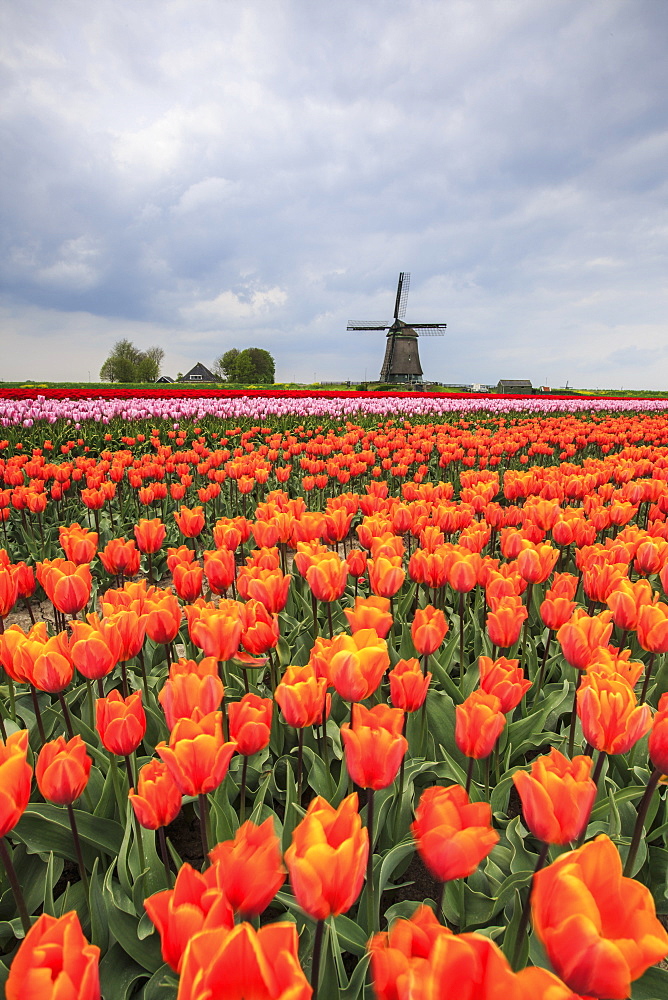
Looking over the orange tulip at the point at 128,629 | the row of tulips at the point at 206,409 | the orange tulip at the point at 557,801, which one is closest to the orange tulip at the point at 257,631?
the orange tulip at the point at 128,629

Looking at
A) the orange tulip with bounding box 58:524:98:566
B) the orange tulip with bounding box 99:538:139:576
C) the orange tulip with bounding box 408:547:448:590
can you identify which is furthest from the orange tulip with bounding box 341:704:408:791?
the orange tulip with bounding box 58:524:98:566

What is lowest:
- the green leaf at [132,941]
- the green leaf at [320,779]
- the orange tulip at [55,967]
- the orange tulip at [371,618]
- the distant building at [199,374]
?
the green leaf at [132,941]

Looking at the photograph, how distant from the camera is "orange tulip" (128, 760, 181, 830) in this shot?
137 centimetres

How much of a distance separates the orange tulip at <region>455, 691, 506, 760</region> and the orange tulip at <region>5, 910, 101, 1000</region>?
1067 mm

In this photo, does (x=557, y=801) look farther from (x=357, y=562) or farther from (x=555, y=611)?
(x=357, y=562)

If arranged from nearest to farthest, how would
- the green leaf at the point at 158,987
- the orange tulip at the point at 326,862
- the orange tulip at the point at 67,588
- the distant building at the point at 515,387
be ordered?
the orange tulip at the point at 326,862
the green leaf at the point at 158,987
the orange tulip at the point at 67,588
the distant building at the point at 515,387

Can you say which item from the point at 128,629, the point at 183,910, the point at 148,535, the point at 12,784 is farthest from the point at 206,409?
the point at 183,910

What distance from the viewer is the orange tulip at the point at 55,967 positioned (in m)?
0.75

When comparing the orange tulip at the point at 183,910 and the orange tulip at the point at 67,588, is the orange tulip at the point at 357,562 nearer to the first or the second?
the orange tulip at the point at 67,588

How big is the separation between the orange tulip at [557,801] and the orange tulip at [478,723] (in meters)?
0.33

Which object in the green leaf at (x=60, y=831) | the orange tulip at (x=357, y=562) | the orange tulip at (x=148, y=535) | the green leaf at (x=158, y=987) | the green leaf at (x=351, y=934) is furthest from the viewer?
the orange tulip at (x=148, y=535)

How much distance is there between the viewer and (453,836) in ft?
3.75

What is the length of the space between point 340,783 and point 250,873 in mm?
1112

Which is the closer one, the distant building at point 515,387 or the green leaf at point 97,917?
the green leaf at point 97,917
